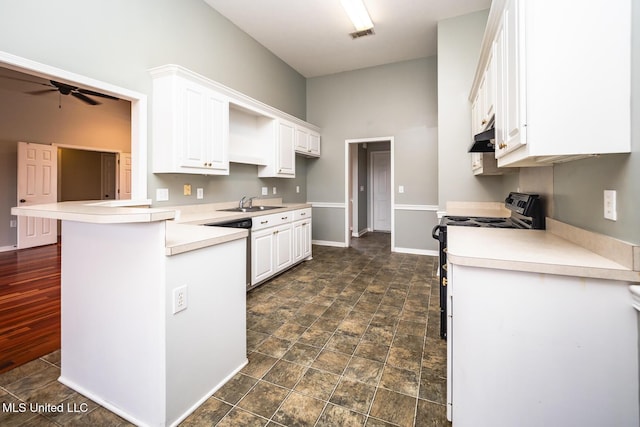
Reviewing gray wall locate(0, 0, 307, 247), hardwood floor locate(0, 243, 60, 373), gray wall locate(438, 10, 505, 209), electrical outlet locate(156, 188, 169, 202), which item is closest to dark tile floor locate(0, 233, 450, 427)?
hardwood floor locate(0, 243, 60, 373)

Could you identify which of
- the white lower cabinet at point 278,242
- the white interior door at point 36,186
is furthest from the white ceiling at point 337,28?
the white interior door at point 36,186

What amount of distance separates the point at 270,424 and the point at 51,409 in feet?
3.84

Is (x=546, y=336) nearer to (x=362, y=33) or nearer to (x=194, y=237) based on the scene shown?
(x=194, y=237)

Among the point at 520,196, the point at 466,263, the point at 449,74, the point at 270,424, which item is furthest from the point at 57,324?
the point at 449,74

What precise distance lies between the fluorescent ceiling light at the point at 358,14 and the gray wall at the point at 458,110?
0.99 metres

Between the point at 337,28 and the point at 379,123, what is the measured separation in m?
1.77

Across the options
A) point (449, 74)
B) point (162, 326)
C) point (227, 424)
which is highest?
point (449, 74)

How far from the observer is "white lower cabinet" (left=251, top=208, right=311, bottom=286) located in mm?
3332

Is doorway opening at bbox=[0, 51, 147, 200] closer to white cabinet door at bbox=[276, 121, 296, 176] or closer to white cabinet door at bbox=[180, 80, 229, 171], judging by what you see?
white cabinet door at bbox=[180, 80, 229, 171]

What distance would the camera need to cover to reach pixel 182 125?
276cm

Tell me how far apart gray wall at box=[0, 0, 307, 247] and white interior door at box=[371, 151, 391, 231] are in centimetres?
394

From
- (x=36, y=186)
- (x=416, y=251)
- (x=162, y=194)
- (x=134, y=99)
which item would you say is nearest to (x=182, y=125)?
(x=134, y=99)

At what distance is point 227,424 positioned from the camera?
1.43 meters

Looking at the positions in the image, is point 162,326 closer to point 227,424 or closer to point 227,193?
point 227,424
